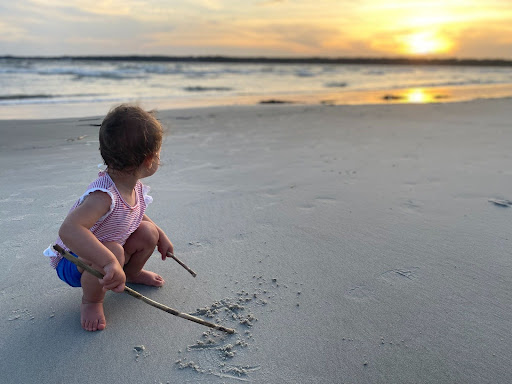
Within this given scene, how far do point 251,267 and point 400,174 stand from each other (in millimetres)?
2204

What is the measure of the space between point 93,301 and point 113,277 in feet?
1.04

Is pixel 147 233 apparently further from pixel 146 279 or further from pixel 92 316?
pixel 92 316

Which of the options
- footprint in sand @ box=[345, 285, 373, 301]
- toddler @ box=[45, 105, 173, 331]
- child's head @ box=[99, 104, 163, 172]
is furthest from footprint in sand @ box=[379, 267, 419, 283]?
→ child's head @ box=[99, 104, 163, 172]

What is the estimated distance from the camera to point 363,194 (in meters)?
3.39

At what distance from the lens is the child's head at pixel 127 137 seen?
1.68m

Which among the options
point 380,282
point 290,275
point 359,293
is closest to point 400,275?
point 380,282

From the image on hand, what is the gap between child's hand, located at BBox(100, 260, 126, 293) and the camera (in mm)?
1578

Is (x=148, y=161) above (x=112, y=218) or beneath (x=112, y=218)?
above

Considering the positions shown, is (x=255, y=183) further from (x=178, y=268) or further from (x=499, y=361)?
(x=499, y=361)

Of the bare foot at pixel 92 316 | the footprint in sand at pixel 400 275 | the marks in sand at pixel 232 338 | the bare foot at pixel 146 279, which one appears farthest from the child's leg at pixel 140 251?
the footprint in sand at pixel 400 275

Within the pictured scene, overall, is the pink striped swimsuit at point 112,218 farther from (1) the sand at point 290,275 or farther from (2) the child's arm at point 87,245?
(1) the sand at point 290,275

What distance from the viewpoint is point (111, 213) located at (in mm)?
1769

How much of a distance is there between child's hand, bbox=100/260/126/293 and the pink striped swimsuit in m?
0.24

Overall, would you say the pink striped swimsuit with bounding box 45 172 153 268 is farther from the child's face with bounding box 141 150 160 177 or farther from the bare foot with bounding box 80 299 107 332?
the bare foot with bounding box 80 299 107 332
